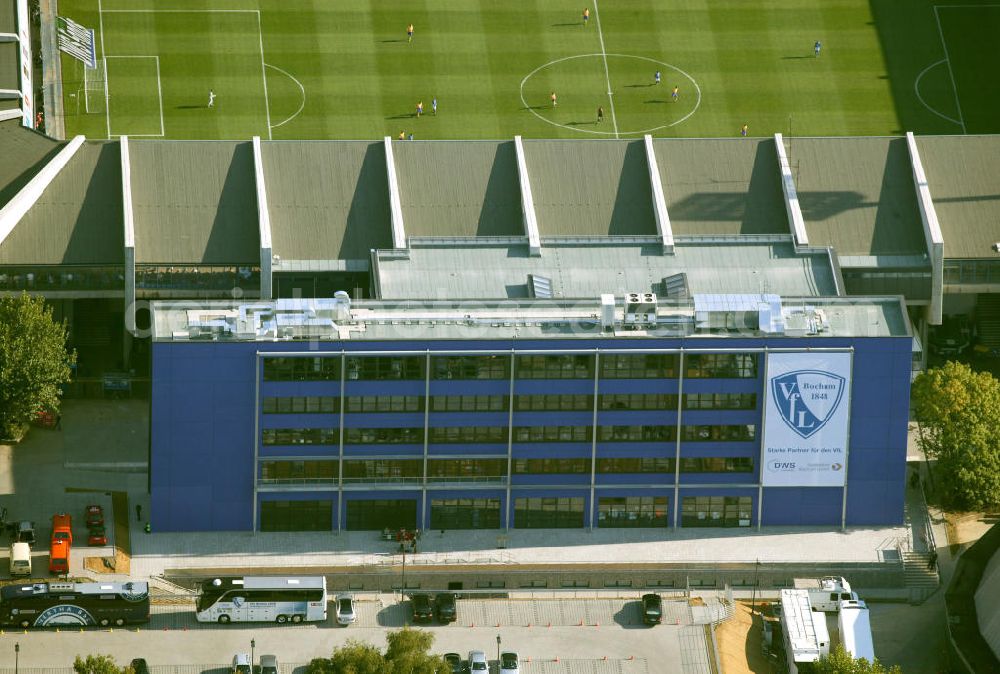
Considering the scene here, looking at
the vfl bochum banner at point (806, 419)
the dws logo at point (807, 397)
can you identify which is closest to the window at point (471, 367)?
the vfl bochum banner at point (806, 419)

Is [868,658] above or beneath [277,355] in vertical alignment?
beneath

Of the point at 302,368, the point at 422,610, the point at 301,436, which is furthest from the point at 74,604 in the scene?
the point at 422,610

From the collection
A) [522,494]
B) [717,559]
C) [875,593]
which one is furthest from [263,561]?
[875,593]

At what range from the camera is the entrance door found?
193m

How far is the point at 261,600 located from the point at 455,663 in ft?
50.3

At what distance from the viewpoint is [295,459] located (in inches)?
7530

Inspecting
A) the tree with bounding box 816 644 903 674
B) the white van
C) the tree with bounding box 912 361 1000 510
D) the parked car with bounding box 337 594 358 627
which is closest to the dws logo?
the tree with bounding box 912 361 1000 510

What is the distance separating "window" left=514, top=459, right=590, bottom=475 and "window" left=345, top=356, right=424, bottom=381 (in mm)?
11167

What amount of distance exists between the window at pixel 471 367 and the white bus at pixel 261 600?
1997 cm

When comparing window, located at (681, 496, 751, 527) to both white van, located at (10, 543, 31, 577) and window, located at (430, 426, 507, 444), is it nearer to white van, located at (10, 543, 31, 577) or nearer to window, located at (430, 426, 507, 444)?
window, located at (430, 426, 507, 444)

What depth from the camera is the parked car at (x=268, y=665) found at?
175250 mm

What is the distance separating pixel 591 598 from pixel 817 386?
82.1ft

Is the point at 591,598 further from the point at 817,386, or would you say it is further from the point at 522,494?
the point at 817,386

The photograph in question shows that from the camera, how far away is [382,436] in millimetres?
191125
